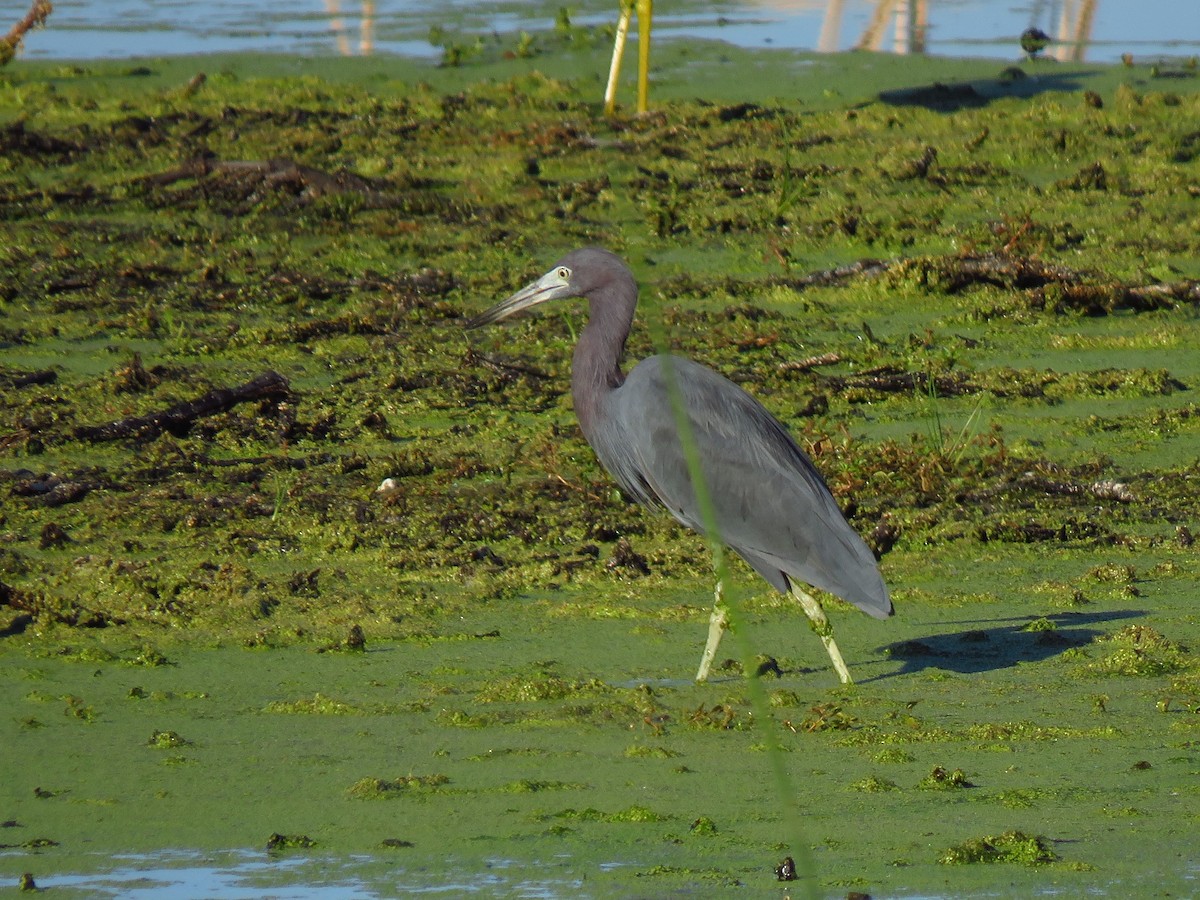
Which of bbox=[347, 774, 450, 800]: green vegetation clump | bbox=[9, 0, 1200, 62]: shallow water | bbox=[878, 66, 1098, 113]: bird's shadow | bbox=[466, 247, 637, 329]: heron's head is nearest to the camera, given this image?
bbox=[347, 774, 450, 800]: green vegetation clump

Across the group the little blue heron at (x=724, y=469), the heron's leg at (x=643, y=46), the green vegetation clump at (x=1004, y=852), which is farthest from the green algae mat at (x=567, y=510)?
the little blue heron at (x=724, y=469)

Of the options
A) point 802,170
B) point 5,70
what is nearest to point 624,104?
point 802,170

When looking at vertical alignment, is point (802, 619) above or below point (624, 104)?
below

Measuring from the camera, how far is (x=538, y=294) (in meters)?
5.72

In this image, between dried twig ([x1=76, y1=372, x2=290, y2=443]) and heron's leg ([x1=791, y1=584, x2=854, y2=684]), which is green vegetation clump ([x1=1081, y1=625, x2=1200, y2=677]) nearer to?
heron's leg ([x1=791, y1=584, x2=854, y2=684])

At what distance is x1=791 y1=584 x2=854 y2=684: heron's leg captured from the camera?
15.6 feet

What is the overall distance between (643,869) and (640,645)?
4.91 feet

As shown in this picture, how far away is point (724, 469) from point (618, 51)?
6.45 metres

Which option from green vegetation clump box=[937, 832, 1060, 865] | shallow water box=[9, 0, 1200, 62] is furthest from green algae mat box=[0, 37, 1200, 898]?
shallow water box=[9, 0, 1200, 62]

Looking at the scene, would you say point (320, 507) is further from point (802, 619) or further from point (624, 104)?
point (624, 104)

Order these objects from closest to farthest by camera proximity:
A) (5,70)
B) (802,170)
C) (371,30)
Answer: (802,170) < (5,70) < (371,30)

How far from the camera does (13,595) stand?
16.7 ft

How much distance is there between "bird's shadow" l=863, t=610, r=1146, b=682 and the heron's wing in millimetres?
359

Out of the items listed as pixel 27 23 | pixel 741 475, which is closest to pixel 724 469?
pixel 741 475
